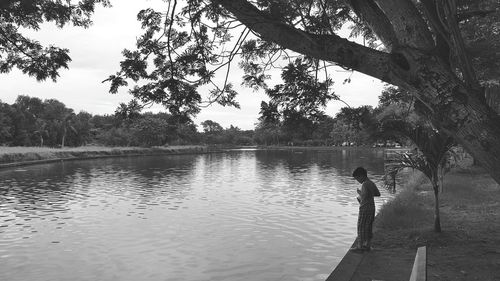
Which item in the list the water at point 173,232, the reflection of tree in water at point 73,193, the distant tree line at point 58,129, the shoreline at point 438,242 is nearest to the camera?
the shoreline at point 438,242

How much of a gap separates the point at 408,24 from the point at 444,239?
6.88 metres

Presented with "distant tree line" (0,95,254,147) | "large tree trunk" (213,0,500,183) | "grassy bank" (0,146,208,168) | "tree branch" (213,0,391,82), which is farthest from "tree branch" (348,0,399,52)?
"distant tree line" (0,95,254,147)

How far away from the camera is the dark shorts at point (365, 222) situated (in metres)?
9.41

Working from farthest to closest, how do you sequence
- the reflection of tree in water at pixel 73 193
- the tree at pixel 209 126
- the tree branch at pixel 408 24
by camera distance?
the tree at pixel 209 126 → the reflection of tree in water at pixel 73 193 → the tree branch at pixel 408 24

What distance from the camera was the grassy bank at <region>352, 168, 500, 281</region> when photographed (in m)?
7.88

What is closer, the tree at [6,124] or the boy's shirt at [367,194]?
the boy's shirt at [367,194]

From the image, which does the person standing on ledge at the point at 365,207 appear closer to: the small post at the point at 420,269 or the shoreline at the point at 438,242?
the shoreline at the point at 438,242

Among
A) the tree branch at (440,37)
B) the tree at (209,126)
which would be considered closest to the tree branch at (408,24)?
the tree branch at (440,37)

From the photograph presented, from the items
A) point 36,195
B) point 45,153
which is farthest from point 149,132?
point 36,195

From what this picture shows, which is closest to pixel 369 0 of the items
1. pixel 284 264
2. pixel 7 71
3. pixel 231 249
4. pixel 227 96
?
pixel 227 96

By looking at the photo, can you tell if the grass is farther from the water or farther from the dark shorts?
the dark shorts

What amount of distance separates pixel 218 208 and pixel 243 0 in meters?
15.9

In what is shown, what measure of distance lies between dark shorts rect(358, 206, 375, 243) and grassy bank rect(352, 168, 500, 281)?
385mm

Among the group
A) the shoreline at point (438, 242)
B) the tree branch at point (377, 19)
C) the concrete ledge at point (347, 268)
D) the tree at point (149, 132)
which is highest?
the tree at point (149, 132)
